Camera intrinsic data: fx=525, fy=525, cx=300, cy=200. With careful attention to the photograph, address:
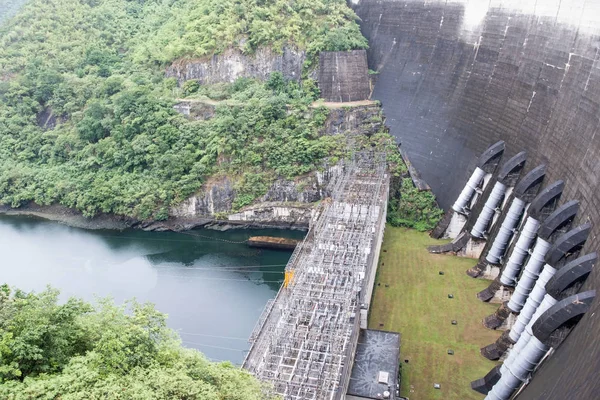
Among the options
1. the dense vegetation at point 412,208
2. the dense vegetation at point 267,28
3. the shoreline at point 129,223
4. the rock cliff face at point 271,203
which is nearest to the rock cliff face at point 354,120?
the rock cliff face at point 271,203

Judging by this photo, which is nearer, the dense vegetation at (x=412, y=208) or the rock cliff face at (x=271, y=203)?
the dense vegetation at (x=412, y=208)

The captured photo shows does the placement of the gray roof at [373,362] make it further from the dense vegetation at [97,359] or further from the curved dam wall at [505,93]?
the dense vegetation at [97,359]

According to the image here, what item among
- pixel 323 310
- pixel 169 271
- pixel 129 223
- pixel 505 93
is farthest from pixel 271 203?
pixel 323 310

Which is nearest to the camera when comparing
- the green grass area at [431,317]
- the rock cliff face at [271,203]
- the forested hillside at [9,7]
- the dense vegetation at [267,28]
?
the green grass area at [431,317]

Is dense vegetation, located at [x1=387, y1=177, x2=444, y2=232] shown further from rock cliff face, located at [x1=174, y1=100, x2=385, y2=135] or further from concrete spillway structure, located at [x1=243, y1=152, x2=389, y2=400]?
rock cliff face, located at [x1=174, y1=100, x2=385, y2=135]

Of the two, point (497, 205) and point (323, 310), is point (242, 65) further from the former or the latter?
point (323, 310)

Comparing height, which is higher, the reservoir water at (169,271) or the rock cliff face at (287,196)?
the rock cliff face at (287,196)

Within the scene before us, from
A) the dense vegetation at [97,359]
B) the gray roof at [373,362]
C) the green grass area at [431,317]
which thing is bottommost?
the green grass area at [431,317]

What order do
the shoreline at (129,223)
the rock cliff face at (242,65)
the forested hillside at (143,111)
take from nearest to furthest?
the shoreline at (129,223) → the forested hillside at (143,111) → the rock cliff face at (242,65)

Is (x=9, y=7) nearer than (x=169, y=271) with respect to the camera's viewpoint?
No
